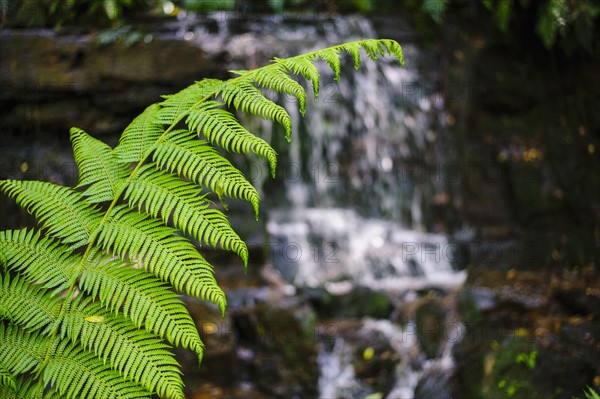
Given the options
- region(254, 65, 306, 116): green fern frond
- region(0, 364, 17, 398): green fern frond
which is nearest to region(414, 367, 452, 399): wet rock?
region(254, 65, 306, 116): green fern frond

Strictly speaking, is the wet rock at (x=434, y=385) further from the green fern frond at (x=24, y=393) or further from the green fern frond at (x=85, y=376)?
the green fern frond at (x=24, y=393)

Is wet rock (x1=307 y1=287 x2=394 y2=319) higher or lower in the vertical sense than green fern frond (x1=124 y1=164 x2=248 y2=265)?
lower

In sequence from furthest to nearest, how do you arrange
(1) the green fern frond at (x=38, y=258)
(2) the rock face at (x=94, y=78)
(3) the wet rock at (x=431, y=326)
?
(2) the rock face at (x=94, y=78), (3) the wet rock at (x=431, y=326), (1) the green fern frond at (x=38, y=258)

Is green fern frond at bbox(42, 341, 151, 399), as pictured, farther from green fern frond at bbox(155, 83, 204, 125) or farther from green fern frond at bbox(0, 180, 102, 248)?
green fern frond at bbox(155, 83, 204, 125)

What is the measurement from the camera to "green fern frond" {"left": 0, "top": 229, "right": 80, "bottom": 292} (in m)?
1.79

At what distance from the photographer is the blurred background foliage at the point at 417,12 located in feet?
17.4

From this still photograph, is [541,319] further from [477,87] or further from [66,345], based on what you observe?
[66,345]

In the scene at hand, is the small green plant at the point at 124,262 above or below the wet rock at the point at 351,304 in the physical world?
above

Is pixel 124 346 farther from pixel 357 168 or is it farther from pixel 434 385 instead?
pixel 357 168


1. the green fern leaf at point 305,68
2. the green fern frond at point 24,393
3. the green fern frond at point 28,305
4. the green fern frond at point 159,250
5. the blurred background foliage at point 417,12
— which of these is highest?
the blurred background foliage at point 417,12

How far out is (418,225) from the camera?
641 centimetres

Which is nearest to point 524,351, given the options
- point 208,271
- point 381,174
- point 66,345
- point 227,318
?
point 227,318

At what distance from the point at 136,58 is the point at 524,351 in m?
4.19

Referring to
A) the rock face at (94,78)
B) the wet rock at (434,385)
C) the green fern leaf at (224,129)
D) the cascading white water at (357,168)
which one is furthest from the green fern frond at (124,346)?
the cascading white water at (357,168)
